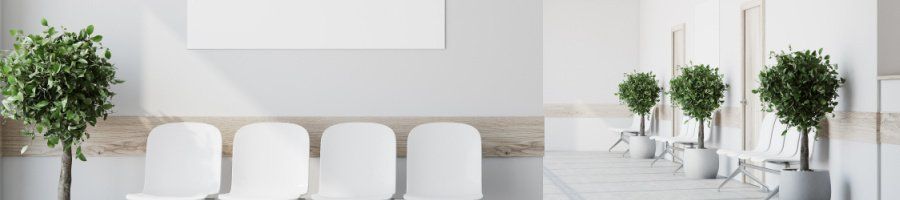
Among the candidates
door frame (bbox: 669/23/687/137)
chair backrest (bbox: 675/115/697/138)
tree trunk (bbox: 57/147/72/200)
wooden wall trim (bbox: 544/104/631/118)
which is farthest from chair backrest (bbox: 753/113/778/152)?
tree trunk (bbox: 57/147/72/200)

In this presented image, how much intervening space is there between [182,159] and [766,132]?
4.96 meters

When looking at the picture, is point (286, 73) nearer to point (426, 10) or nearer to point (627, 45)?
point (426, 10)

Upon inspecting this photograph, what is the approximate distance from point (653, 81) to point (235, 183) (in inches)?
280

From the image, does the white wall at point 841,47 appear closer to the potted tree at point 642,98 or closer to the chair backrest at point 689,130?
the chair backrest at point 689,130

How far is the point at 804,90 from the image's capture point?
557 centimetres

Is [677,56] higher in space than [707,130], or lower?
higher

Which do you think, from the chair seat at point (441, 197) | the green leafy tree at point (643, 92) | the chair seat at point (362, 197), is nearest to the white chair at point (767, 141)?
the green leafy tree at point (643, 92)

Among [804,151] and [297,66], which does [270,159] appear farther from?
[804,151]

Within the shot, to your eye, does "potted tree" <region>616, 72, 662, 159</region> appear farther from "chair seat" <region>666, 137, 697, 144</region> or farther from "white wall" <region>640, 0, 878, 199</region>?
"white wall" <region>640, 0, 878, 199</region>

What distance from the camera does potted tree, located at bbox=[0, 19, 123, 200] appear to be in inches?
137

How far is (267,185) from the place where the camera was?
3.98m

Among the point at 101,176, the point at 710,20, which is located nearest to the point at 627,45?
the point at 710,20

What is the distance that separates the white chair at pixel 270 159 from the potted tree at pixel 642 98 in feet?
22.4

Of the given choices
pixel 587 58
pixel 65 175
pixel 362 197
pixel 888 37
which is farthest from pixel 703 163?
pixel 65 175
